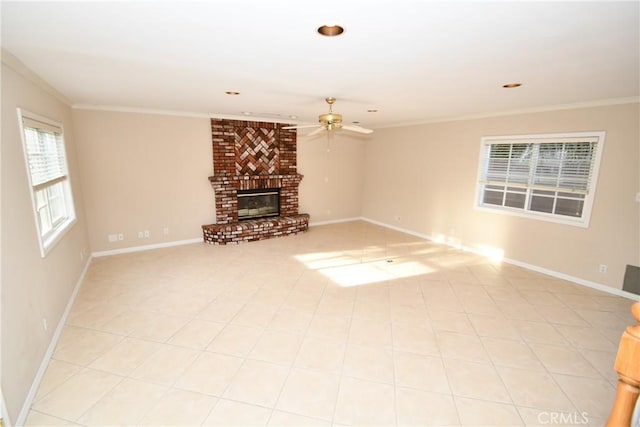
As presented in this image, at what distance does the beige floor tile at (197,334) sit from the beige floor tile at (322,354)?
2.90 ft

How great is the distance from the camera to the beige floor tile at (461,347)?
2525 millimetres

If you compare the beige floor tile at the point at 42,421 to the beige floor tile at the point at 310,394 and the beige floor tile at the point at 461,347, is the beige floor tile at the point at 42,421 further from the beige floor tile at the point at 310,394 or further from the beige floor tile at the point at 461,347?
the beige floor tile at the point at 461,347

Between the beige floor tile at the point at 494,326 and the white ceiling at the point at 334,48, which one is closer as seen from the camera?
the white ceiling at the point at 334,48

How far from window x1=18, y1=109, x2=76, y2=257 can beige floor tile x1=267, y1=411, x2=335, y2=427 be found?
95.6 inches

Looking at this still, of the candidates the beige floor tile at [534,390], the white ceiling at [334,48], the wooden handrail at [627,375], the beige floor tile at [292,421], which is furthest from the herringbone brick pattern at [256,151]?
the wooden handrail at [627,375]

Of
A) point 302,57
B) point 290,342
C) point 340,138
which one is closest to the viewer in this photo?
point 302,57

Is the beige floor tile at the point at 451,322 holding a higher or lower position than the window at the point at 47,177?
lower

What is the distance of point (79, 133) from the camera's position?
14.3 feet

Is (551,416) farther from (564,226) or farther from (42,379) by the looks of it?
(42,379)

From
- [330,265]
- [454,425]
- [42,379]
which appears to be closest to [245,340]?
[42,379]

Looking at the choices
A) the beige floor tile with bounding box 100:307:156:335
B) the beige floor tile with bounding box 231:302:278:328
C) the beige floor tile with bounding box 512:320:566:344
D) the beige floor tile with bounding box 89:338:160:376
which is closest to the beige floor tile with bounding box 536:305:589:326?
the beige floor tile with bounding box 512:320:566:344

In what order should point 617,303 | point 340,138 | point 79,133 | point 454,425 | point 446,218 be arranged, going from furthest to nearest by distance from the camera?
point 340,138, point 446,218, point 79,133, point 617,303, point 454,425

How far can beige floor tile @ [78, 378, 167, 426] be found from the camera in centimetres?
189

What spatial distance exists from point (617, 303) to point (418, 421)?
331cm
